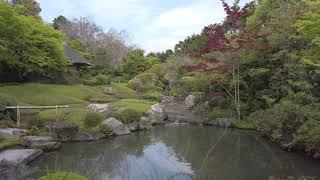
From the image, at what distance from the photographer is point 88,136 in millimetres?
14734

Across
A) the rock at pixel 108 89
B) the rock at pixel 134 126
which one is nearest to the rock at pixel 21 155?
the rock at pixel 134 126

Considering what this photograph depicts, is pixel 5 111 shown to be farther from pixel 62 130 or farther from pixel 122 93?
pixel 122 93

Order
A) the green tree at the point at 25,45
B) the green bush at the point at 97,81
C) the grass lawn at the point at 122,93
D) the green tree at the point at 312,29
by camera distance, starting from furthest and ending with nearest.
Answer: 1. the green bush at the point at 97,81
2. the grass lawn at the point at 122,93
3. the green tree at the point at 25,45
4. the green tree at the point at 312,29

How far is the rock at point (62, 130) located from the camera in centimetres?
1402

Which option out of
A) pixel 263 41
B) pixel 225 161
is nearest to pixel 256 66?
pixel 263 41

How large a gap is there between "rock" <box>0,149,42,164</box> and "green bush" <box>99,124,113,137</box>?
3728 mm

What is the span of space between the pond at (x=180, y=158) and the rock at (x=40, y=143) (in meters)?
0.43

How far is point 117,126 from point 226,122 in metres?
5.98

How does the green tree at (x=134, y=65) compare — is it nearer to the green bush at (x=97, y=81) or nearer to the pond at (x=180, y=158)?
the green bush at (x=97, y=81)

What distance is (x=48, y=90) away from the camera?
23.6 meters

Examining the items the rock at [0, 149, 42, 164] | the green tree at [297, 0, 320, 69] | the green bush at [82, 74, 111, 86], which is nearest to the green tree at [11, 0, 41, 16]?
the green bush at [82, 74, 111, 86]

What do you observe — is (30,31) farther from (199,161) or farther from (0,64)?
(199,161)

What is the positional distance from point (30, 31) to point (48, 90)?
3964mm

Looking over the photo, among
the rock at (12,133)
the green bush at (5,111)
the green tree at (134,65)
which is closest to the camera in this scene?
the rock at (12,133)
